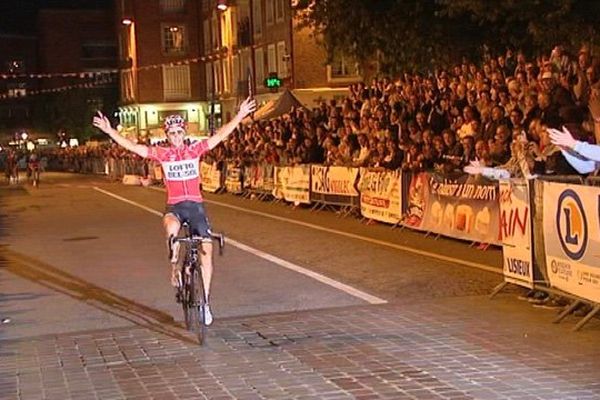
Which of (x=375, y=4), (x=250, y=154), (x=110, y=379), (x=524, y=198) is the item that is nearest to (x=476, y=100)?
(x=375, y=4)

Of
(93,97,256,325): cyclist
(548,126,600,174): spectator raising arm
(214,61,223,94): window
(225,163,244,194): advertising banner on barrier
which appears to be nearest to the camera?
(548,126,600,174): spectator raising arm

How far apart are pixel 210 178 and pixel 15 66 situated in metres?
92.4

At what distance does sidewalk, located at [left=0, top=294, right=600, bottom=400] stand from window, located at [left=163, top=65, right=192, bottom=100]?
217ft

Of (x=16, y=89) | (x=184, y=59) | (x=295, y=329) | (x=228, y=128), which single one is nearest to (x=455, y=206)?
(x=228, y=128)

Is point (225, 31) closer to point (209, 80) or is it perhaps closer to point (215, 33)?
point (215, 33)

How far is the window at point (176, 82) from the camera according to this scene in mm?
74750

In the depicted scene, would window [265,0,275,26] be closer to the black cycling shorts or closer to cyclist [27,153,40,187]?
cyclist [27,153,40,187]

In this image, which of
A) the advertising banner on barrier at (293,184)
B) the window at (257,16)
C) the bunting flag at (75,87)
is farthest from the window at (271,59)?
the bunting flag at (75,87)

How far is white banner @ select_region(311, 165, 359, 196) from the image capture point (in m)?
20.6

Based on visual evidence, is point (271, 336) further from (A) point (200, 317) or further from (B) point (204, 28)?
(B) point (204, 28)

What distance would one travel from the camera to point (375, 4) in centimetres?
2091

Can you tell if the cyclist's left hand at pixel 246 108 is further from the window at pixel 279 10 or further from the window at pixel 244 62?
the window at pixel 244 62

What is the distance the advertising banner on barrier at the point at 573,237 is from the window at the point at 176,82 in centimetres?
6623

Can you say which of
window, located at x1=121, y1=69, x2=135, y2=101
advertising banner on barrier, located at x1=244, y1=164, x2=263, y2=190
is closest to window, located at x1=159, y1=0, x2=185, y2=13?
window, located at x1=121, y1=69, x2=135, y2=101
